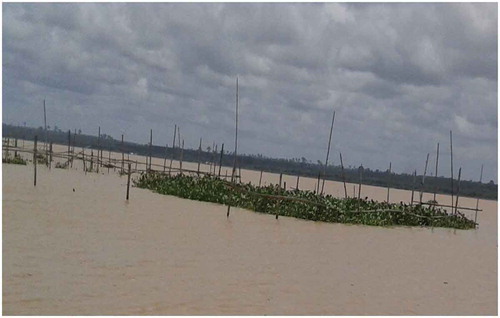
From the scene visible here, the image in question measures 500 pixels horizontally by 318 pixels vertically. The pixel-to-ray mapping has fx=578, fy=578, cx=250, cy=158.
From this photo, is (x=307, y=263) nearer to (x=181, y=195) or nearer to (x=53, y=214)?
(x=53, y=214)

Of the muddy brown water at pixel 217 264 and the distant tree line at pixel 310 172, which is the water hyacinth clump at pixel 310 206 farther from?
the distant tree line at pixel 310 172

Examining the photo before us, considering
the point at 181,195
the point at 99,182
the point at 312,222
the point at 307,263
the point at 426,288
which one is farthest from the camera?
the point at 99,182

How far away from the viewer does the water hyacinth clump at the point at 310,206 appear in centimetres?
1612

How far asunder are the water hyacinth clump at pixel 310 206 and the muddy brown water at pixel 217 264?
2.19 ft

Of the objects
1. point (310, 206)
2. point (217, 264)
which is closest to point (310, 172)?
point (310, 206)

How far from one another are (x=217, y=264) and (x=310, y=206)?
7.58 meters

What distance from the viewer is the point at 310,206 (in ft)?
53.1

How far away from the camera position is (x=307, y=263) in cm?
975

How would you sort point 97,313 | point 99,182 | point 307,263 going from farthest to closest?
point 99,182, point 307,263, point 97,313

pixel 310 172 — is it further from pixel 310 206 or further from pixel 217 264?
pixel 217 264

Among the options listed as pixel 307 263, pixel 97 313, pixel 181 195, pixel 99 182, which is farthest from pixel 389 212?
pixel 97 313

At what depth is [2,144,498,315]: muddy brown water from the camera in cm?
677

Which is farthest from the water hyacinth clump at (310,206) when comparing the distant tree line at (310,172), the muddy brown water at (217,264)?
the distant tree line at (310,172)

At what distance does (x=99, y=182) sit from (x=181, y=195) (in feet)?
15.3
